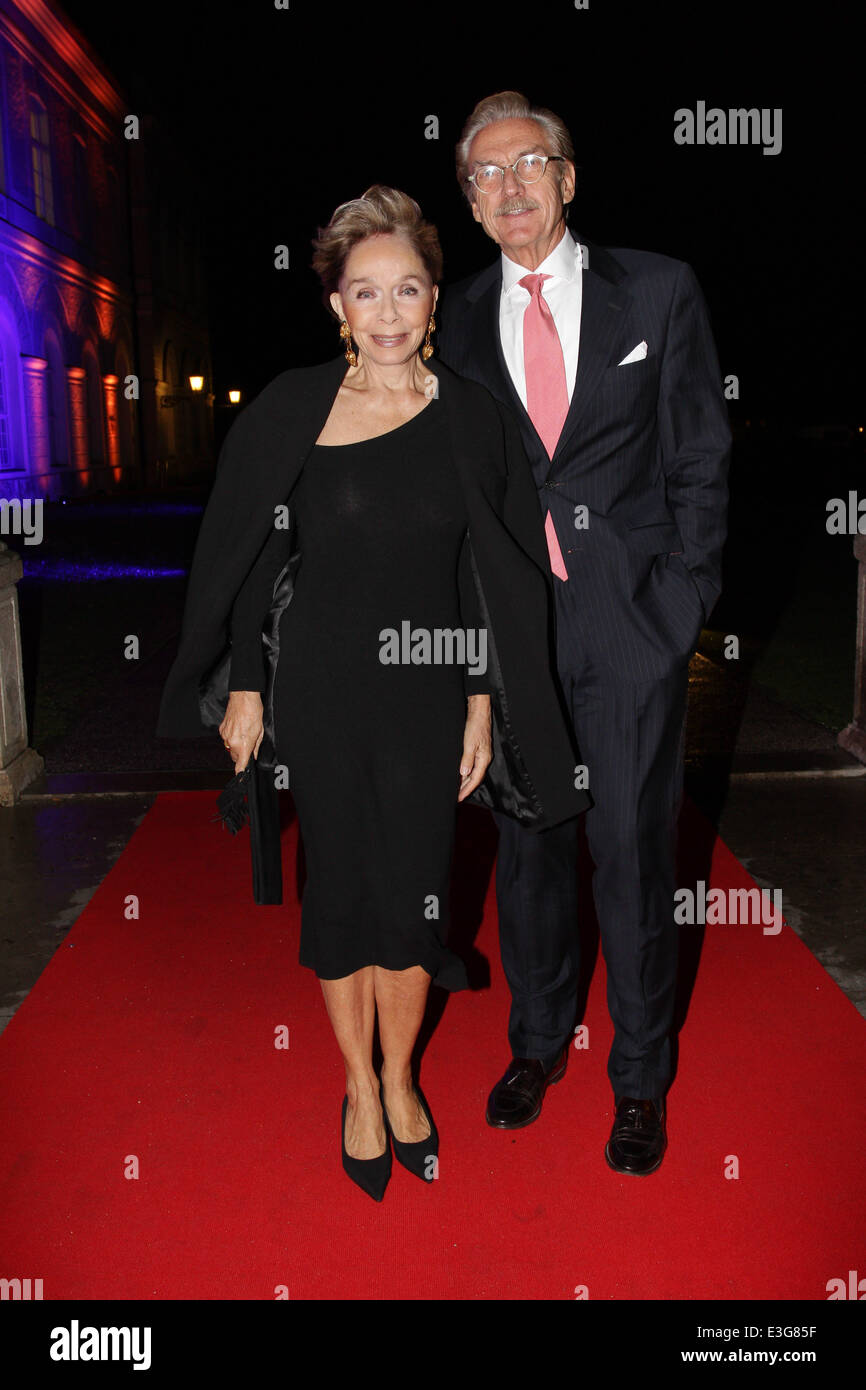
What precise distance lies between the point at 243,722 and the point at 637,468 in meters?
1.12

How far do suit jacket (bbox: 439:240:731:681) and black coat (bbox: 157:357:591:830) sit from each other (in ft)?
0.40

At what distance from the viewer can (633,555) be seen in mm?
2672

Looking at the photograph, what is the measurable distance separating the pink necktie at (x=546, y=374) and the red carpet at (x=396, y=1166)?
59.7 inches

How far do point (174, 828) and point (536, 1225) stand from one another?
3.20 metres

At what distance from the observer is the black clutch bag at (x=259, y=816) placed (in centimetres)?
261

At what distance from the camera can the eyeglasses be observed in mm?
2574

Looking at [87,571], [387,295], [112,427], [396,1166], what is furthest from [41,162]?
[396,1166]

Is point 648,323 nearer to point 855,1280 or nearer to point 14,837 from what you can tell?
point 855,1280

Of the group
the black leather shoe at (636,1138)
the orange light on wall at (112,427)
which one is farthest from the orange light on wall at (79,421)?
the black leather shoe at (636,1138)

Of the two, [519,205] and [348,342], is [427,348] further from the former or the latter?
[519,205]

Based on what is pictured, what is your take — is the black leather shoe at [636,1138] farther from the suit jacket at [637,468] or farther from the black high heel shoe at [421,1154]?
the suit jacket at [637,468]

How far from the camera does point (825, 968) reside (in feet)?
12.6

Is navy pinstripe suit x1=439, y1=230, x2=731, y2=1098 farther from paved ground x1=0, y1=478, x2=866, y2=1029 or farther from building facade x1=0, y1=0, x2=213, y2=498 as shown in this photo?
building facade x1=0, y1=0, x2=213, y2=498

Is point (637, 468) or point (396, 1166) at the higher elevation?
point (637, 468)
